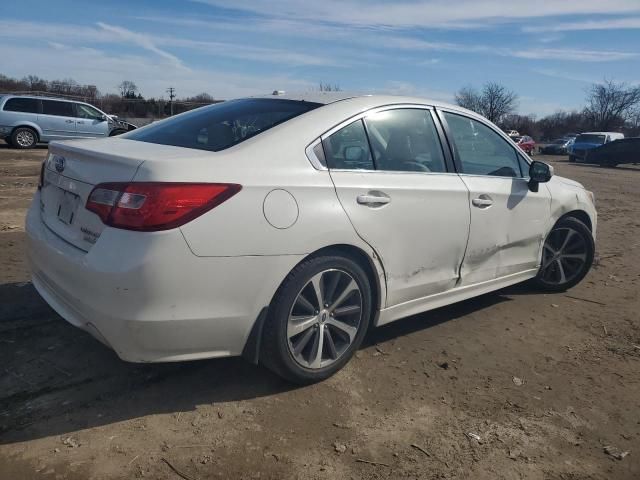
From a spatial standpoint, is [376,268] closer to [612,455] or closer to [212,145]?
[212,145]

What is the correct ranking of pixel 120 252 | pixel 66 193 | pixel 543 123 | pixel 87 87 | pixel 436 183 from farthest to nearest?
pixel 543 123
pixel 87 87
pixel 436 183
pixel 66 193
pixel 120 252

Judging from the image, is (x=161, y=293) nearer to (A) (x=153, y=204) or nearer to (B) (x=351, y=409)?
(A) (x=153, y=204)

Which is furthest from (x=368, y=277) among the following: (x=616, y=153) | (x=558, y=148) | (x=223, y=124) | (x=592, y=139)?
(x=558, y=148)

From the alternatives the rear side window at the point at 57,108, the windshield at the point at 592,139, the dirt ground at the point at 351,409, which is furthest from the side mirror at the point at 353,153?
the windshield at the point at 592,139

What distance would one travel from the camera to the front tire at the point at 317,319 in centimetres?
297

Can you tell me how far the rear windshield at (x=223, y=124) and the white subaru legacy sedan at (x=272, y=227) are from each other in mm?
15

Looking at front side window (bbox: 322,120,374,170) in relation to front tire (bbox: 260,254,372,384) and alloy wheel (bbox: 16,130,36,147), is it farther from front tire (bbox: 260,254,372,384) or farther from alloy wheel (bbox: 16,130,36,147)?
alloy wheel (bbox: 16,130,36,147)

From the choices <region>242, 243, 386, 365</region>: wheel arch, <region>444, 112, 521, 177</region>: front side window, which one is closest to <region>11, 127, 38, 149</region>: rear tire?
<region>444, 112, 521, 177</region>: front side window

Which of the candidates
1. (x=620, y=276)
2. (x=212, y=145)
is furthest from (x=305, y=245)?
(x=620, y=276)

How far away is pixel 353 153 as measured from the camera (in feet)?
11.1

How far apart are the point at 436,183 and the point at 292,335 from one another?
4.81 feet

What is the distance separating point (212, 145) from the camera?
123 inches

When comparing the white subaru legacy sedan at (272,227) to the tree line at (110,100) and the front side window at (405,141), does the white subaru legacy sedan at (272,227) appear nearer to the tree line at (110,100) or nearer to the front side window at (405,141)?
the front side window at (405,141)

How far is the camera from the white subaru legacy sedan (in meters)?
2.63
